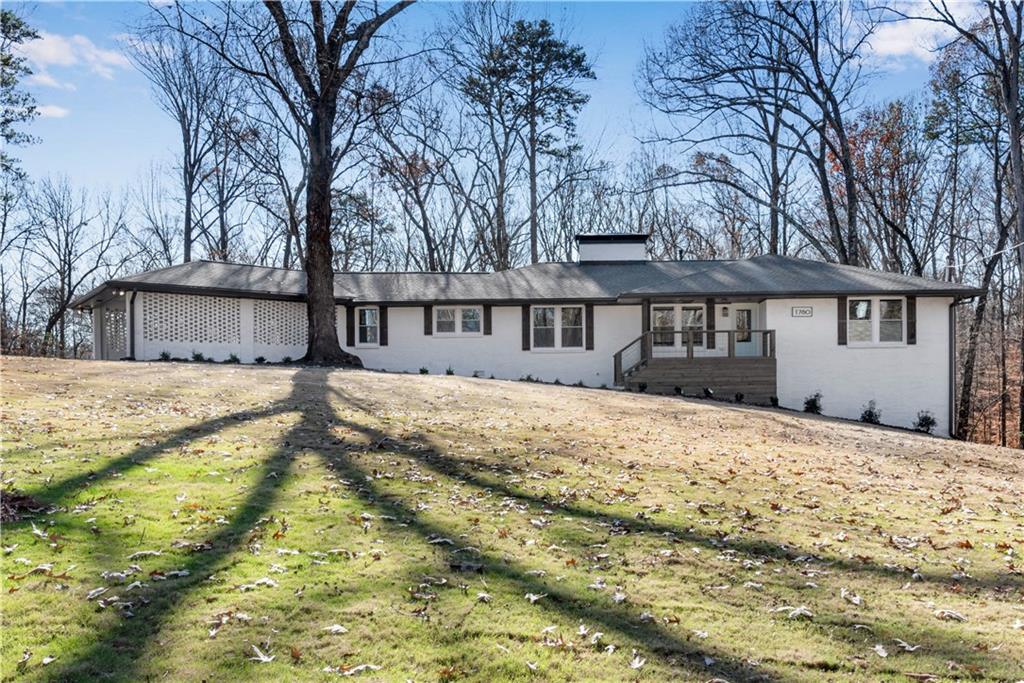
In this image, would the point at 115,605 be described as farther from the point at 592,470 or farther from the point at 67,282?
the point at 67,282

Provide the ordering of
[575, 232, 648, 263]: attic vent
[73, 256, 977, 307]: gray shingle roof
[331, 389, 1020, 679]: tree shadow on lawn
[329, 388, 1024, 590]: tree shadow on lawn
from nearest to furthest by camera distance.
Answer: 1. [331, 389, 1020, 679]: tree shadow on lawn
2. [329, 388, 1024, 590]: tree shadow on lawn
3. [73, 256, 977, 307]: gray shingle roof
4. [575, 232, 648, 263]: attic vent

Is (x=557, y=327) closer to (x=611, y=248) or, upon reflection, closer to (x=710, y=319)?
(x=710, y=319)

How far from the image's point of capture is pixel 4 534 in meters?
4.71

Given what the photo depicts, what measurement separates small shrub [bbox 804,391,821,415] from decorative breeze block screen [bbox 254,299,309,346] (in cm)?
1458

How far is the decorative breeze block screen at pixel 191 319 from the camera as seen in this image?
19156mm

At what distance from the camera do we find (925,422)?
18953 mm

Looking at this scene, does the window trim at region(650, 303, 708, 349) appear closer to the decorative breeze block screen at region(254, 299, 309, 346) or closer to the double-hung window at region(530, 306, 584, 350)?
the double-hung window at region(530, 306, 584, 350)

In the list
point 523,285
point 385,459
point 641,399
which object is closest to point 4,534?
point 385,459

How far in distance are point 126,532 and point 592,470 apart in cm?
480

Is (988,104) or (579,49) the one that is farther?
(579,49)

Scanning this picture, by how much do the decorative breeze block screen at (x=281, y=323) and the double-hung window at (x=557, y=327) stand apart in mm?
6974

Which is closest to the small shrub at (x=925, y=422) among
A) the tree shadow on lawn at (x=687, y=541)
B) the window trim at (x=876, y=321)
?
the window trim at (x=876, y=321)

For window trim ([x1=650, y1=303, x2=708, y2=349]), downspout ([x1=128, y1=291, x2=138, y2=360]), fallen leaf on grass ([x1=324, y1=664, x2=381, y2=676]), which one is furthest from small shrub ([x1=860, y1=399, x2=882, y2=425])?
downspout ([x1=128, y1=291, x2=138, y2=360])

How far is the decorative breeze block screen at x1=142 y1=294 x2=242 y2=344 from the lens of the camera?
19.2m
